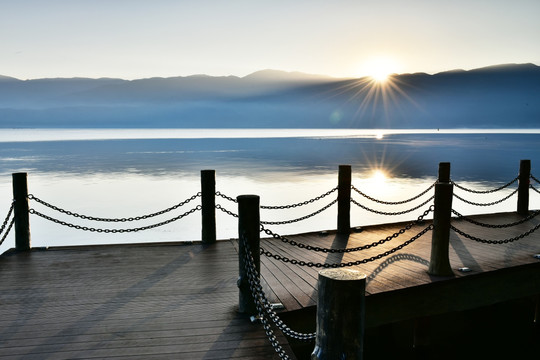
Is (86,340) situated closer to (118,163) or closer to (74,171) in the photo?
(74,171)

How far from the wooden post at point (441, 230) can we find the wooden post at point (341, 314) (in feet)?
12.8

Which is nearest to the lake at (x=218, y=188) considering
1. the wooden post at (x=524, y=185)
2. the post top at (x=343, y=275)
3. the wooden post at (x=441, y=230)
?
the wooden post at (x=524, y=185)

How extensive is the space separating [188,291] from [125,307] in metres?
0.86

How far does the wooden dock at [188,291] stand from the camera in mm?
4617

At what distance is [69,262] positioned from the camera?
7512mm

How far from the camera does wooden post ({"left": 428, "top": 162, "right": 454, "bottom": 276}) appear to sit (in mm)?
6523

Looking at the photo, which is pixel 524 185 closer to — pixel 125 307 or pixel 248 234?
pixel 248 234

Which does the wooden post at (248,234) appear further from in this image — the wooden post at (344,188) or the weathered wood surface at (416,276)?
the wooden post at (344,188)

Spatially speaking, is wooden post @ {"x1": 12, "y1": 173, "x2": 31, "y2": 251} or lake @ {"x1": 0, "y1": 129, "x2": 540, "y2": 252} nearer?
wooden post @ {"x1": 12, "y1": 173, "x2": 31, "y2": 251}

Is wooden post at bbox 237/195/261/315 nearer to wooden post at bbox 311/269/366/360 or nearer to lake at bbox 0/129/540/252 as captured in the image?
wooden post at bbox 311/269/366/360

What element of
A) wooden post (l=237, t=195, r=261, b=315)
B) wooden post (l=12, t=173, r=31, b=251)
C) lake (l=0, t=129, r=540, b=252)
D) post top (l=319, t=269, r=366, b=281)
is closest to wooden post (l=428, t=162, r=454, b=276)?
wooden post (l=237, t=195, r=261, b=315)

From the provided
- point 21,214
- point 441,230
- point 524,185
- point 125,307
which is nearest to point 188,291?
point 125,307

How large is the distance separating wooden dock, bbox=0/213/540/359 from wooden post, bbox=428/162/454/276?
7.3 inches

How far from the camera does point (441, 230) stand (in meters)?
6.58
